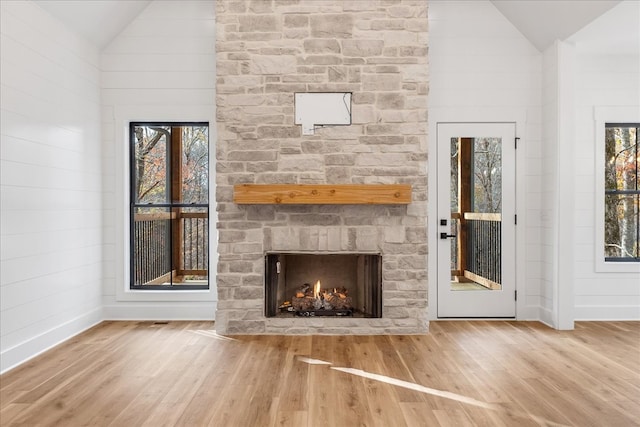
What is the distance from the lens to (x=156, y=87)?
538 cm

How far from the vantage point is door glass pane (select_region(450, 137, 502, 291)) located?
5344 mm

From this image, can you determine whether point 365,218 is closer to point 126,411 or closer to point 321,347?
point 321,347

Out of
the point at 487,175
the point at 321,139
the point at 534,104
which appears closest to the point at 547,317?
the point at 487,175

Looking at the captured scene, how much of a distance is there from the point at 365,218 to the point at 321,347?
4.35ft

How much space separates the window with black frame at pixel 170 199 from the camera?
5.57m

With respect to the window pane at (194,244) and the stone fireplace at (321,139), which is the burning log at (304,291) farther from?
the window pane at (194,244)

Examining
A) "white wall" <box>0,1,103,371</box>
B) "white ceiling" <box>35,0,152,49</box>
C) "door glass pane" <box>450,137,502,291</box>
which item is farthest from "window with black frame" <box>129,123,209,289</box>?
"door glass pane" <box>450,137,502,291</box>

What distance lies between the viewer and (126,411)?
9.47 feet

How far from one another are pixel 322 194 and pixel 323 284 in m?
1.07

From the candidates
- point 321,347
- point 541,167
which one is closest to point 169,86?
point 321,347

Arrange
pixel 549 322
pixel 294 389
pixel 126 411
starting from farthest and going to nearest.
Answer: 1. pixel 549 322
2. pixel 294 389
3. pixel 126 411

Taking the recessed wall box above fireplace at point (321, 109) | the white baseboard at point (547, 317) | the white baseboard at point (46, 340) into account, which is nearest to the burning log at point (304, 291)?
the recessed wall box above fireplace at point (321, 109)

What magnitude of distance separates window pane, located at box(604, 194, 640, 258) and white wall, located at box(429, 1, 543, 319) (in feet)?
2.91

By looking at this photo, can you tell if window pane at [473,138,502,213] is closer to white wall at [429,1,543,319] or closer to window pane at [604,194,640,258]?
white wall at [429,1,543,319]
